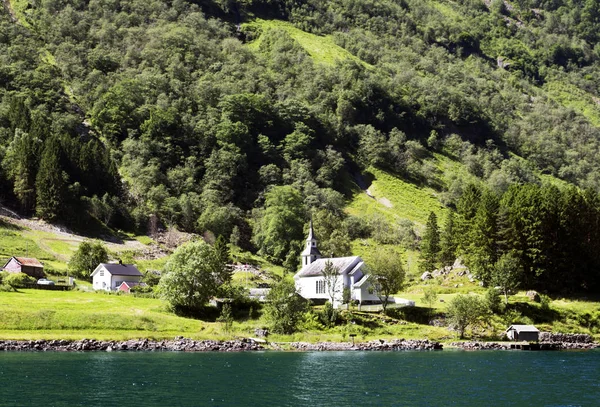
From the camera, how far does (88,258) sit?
125875 millimetres

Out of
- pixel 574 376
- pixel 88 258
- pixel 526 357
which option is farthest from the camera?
pixel 88 258

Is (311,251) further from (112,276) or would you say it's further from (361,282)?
(112,276)

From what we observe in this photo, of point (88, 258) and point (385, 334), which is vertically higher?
point (88, 258)

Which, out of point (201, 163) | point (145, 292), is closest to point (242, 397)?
point (145, 292)

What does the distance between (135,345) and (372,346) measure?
103ft

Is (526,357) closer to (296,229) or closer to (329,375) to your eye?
(329,375)

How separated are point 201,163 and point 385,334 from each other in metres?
111

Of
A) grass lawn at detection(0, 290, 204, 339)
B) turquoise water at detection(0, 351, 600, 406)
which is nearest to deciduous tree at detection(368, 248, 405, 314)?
turquoise water at detection(0, 351, 600, 406)

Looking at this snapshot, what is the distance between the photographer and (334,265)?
11638 centimetres

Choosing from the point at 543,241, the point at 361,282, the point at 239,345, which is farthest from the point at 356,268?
the point at 543,241

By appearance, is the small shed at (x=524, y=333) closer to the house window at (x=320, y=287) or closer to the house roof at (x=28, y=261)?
the house window at (x=320, y=287)

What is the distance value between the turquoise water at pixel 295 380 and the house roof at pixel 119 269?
41138 mm

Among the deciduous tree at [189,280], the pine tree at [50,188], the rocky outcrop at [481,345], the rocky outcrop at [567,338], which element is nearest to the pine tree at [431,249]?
the rocky outcrop at [567,338]

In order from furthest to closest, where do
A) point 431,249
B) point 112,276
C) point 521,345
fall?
point 431,249 < point 112,276 < point 521,345
